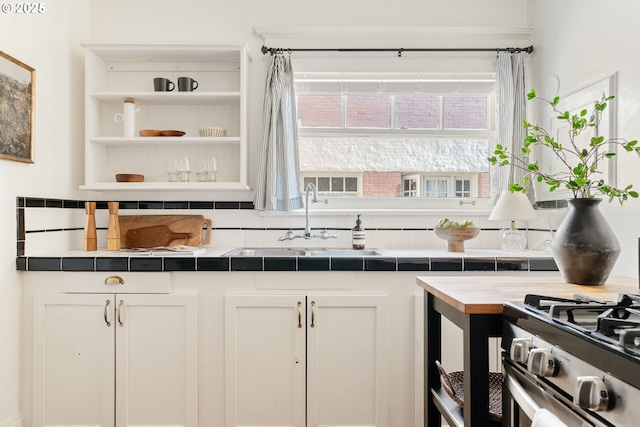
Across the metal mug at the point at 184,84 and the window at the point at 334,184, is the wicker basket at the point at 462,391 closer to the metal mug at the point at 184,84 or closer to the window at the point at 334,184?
the window at the point at 334,184

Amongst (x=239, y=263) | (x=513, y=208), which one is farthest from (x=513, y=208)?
(x=239, y=263)

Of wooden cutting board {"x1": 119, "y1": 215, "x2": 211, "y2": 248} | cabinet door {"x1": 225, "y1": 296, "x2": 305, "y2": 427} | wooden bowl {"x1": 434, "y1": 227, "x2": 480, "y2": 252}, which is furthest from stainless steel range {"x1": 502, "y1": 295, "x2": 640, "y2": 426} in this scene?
wooden cutting board {"x1": 119, "y1": 215, "x2": 211, "y2": 248}

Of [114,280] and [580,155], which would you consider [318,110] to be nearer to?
[114,280]

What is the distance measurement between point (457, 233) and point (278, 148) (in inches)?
46.8

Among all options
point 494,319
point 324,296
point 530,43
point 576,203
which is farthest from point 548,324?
point 530,43

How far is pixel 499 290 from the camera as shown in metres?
1.51

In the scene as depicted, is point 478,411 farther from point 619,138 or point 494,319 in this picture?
point 619,138

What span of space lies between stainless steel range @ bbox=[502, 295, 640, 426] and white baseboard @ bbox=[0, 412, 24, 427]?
2.27m

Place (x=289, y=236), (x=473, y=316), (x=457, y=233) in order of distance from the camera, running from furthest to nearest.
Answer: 1. (x=289, y=236)
2. (x=457, y=233)
3. (x=473, y=316)

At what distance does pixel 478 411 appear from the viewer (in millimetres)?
1263

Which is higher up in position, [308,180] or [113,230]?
[308,180]

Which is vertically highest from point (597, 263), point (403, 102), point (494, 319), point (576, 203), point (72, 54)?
point (72, 54)

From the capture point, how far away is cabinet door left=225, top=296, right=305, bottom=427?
238 cm

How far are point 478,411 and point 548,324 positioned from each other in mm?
359
